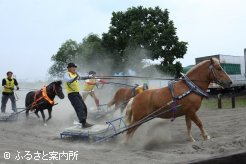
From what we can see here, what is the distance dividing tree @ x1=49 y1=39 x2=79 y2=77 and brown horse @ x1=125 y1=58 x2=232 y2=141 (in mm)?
43533

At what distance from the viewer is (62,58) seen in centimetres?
5316

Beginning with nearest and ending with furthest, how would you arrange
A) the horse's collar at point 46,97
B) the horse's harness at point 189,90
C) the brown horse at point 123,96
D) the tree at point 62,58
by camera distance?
the horse's harness at point 189,90
the brown horse at point 123,96
the horse's collar at point 46,97
the tree at point 62,58

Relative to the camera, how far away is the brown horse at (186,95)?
344 inches

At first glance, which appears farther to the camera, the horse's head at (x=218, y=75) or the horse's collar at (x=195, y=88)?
the horse's head at (x=218, y=75)

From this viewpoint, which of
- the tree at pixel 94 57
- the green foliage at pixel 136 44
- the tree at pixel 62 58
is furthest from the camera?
the tree at pixel 62 58

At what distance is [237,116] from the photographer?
41.4 ft

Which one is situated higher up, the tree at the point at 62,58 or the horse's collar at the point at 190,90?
the tree at the point at 62,58

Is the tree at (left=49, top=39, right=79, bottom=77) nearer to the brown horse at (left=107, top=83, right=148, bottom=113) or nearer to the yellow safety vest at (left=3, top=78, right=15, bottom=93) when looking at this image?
the yellow safety vest at (left=3, top=78, right=15, bottom=93)

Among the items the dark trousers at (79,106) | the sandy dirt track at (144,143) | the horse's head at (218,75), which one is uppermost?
the horse's head at (218,75)

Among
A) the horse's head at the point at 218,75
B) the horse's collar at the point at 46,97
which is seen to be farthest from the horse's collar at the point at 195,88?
the horse's collar at the point at 46,97

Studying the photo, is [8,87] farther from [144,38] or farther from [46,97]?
[144,38]

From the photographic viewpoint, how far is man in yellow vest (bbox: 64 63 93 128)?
31.6 ft

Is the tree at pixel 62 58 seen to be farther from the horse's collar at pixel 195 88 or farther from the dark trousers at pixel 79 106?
the horse's collar at pixel 195 88

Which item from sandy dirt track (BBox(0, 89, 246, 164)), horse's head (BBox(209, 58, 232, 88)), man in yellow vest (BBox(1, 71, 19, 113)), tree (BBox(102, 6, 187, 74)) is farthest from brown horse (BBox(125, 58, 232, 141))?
tree (BBox(102, 6, 187, 74))
